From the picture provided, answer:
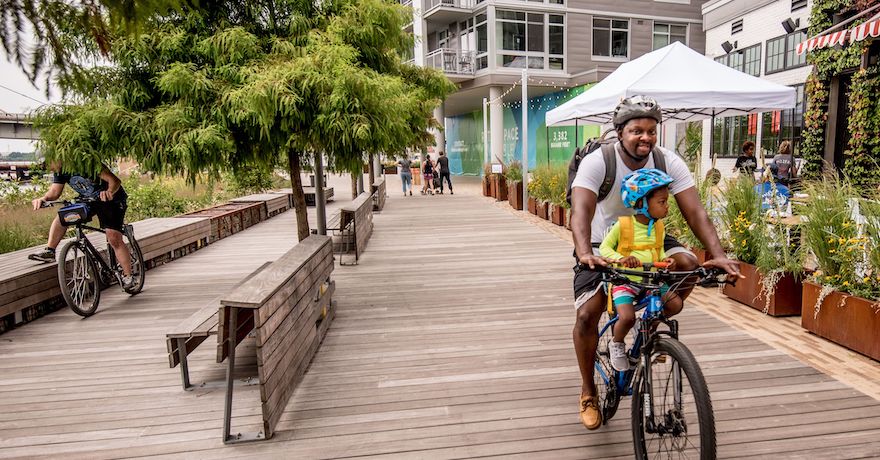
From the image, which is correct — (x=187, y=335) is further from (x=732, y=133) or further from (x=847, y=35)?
(x=732, y=133)

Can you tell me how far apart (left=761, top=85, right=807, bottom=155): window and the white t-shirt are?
16244mm

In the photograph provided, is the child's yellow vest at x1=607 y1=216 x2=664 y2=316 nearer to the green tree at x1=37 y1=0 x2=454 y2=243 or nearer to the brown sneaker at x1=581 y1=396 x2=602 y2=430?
the brown sneaker at x1=581 y1=396 x2=602 y2=430

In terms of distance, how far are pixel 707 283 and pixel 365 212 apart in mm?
8298

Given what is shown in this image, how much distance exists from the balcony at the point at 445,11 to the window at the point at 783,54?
13054 mm

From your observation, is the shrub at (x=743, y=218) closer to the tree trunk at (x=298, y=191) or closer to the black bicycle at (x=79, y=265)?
the tree trunk at (x=298, y=191)

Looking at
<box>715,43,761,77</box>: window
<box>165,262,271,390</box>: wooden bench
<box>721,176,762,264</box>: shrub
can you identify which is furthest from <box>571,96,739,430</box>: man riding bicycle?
<box>715,43,761,77</box>: window

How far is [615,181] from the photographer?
2822 mm

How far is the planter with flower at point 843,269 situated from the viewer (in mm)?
4043

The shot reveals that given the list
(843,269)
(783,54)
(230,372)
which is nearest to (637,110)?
(230,372)

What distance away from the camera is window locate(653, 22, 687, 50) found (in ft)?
92.1

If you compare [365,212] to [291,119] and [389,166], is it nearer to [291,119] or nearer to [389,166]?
[291,119]

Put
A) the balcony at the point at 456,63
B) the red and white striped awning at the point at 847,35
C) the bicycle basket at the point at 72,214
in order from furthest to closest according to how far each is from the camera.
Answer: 1. the balcony at the point at 456,63
2. the red and white striped awning at the point at 847,35
3. the bicycle basket at the point at 72,214

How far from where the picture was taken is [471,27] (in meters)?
26.5

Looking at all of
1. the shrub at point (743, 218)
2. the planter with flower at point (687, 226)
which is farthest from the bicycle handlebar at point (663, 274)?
the planter with flower at point (687, 226)
